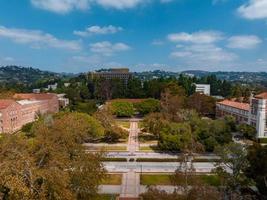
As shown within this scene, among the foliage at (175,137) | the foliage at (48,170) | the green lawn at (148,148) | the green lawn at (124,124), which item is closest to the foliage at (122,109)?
the green lawn at (124,124)

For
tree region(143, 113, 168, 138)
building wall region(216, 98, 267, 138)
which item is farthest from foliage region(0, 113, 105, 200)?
building wall region(216, 98, 267, 138)

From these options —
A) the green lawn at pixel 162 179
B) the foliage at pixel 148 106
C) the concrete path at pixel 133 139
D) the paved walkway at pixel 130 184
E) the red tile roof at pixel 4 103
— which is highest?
the red tile roof at pixel 4 103

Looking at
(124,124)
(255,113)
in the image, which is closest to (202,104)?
(124,124)

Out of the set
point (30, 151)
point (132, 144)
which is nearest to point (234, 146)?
point (30, 151)

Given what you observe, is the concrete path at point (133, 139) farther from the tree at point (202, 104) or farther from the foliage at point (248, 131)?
the foliage at point (248, 131)

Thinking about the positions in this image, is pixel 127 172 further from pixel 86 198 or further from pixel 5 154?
pixel 5 154

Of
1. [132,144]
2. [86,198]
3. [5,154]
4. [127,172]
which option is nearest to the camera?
[5,154]

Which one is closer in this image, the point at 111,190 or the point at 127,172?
the point at 111,190
